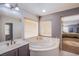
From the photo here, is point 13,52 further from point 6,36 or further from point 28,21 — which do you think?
point 28,21

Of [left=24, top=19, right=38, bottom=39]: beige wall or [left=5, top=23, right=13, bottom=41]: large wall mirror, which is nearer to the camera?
[left=5, top=23, right=13, bottom=41]: large wall mirror

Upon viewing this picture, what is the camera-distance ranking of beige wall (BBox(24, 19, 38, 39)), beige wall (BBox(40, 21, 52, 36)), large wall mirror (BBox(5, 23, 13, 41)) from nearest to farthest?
large wall mirror (BBox(5, 23, 13, 41))
beige wall (BBox(24, 19, 38, 39))
beige wall (BBox(40, 21, 52, 36))

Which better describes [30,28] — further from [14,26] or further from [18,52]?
[18,52]

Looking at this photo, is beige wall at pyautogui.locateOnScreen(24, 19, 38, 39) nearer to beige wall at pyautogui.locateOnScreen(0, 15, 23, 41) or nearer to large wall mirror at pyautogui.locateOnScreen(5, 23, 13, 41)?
beige wall at pyautogui.locateOnScreen(0, 15, 23, 41)

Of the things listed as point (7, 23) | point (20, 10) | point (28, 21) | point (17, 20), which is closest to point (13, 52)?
point (7, 23)

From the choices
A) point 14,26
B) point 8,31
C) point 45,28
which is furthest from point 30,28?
point 8,31

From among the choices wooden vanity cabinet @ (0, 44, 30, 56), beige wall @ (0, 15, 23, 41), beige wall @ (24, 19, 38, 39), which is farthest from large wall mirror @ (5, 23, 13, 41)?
beige wall @ (24, 19, 38, 39)

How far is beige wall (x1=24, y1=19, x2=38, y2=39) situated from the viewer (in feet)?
10.8

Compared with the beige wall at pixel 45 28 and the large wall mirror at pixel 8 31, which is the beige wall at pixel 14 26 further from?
the beige wall at pixel 45 28

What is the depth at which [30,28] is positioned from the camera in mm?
3639

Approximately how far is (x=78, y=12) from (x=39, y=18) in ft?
6.69

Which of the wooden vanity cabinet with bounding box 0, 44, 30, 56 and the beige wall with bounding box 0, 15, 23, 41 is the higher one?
the beige wall with bounding box 0, 15, 23, 41

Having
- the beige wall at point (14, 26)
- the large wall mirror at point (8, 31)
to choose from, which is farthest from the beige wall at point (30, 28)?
the large wall mirror at point (8, 31)

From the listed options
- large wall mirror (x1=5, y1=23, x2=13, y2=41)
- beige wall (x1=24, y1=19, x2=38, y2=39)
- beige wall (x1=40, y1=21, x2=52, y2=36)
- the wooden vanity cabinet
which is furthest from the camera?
beige wall (x1=40, y1=21, x2=52, y2=36)
